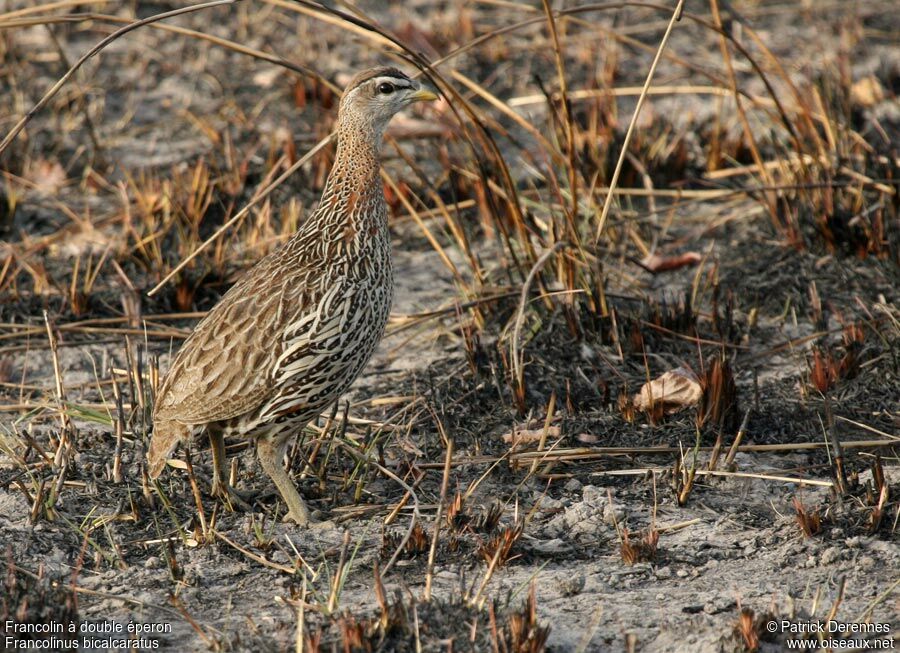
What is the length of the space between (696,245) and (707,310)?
80 cm

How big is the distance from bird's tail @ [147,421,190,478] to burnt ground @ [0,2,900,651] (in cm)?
9

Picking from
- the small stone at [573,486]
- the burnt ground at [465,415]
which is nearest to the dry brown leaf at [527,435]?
the burnt ground at [465,415]

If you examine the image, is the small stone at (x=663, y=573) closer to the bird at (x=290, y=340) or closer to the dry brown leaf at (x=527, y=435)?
the dry brown leaf at (x=527, y=435)

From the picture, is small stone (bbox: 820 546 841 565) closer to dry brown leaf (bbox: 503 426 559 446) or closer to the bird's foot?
dry brown leaf (bbox: 503 426 559 446)

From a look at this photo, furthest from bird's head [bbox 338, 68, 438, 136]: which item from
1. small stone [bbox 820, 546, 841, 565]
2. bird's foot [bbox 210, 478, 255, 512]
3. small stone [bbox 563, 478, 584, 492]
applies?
small stone [bbox 820, 546, 841, 565]

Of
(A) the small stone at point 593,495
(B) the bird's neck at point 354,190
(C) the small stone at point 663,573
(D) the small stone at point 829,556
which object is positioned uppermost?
(B) the bird's neck at point 354,190

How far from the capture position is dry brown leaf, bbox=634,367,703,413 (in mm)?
5145

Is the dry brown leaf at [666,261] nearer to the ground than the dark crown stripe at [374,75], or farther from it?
nearer to the ground

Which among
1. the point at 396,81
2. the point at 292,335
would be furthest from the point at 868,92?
the point at 292,335

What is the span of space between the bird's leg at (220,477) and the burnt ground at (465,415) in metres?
0.06

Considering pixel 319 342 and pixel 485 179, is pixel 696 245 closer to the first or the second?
pixel 485 179

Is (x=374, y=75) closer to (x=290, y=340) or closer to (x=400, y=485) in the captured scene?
(x=290, y=340)

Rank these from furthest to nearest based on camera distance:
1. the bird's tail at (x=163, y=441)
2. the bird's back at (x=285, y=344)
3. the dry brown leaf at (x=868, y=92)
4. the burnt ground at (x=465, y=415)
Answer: the dry brown leaf at (x=868, y=92) → the bird's tail at (x=163, y=441) → the bird's back at (x=285, y=344) → the burnt ground at (x=465, y=415)

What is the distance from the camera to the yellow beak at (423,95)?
5.12 metres
